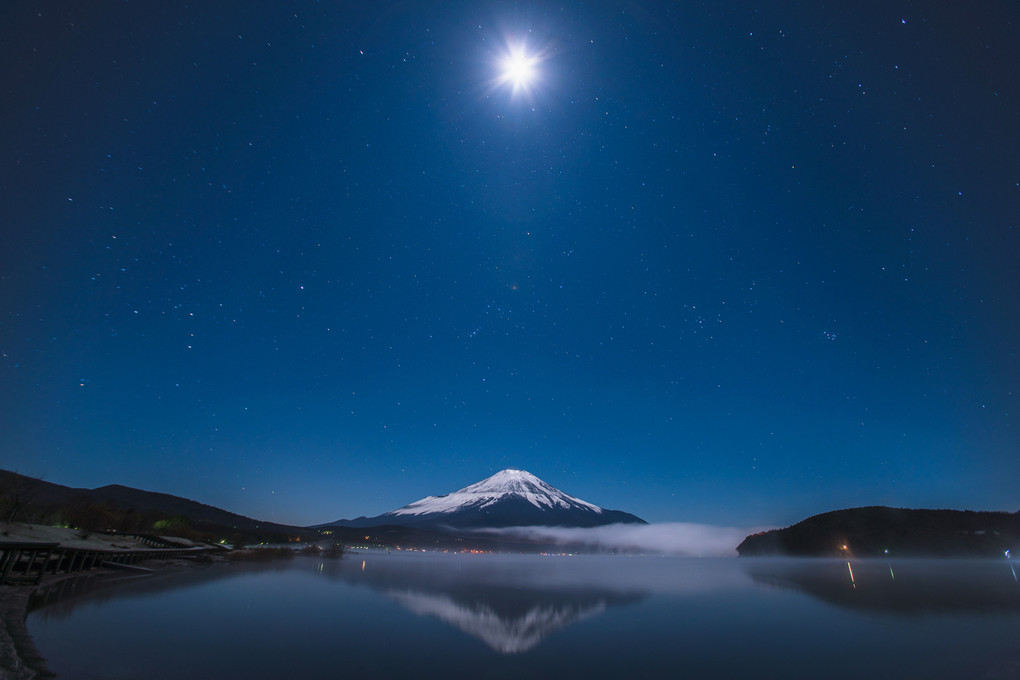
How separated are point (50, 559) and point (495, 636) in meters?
31.3

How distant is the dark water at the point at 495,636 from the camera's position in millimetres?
14945

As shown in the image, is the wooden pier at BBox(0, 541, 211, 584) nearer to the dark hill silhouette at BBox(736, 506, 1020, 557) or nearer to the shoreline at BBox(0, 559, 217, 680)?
the shoreline at BBox(0, 559, 217, 680)

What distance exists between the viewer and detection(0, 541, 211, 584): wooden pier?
23547 mm

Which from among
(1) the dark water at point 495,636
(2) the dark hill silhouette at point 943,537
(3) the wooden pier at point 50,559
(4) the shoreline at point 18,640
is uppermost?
(2) the dark hill silhouette at point 943,537

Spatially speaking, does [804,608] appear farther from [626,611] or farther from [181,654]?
[181,654]

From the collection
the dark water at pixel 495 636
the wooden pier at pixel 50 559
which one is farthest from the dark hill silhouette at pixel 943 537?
the wooden pier at pixel 50 559

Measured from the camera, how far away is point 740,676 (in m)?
15.6

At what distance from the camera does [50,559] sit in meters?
31.4

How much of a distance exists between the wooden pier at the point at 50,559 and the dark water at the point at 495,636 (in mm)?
3649

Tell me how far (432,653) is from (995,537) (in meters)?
256

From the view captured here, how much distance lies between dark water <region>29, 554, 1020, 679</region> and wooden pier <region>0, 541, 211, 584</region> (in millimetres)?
3649

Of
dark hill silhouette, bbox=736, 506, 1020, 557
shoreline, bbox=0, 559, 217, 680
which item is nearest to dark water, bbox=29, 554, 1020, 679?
shoreline, bbox=0, 559, 217, 680

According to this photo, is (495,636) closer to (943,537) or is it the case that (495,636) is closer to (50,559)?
(50,559)

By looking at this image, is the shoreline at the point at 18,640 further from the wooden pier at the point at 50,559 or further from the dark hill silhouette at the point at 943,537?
the dark hill silhouette at the point at 943,537
